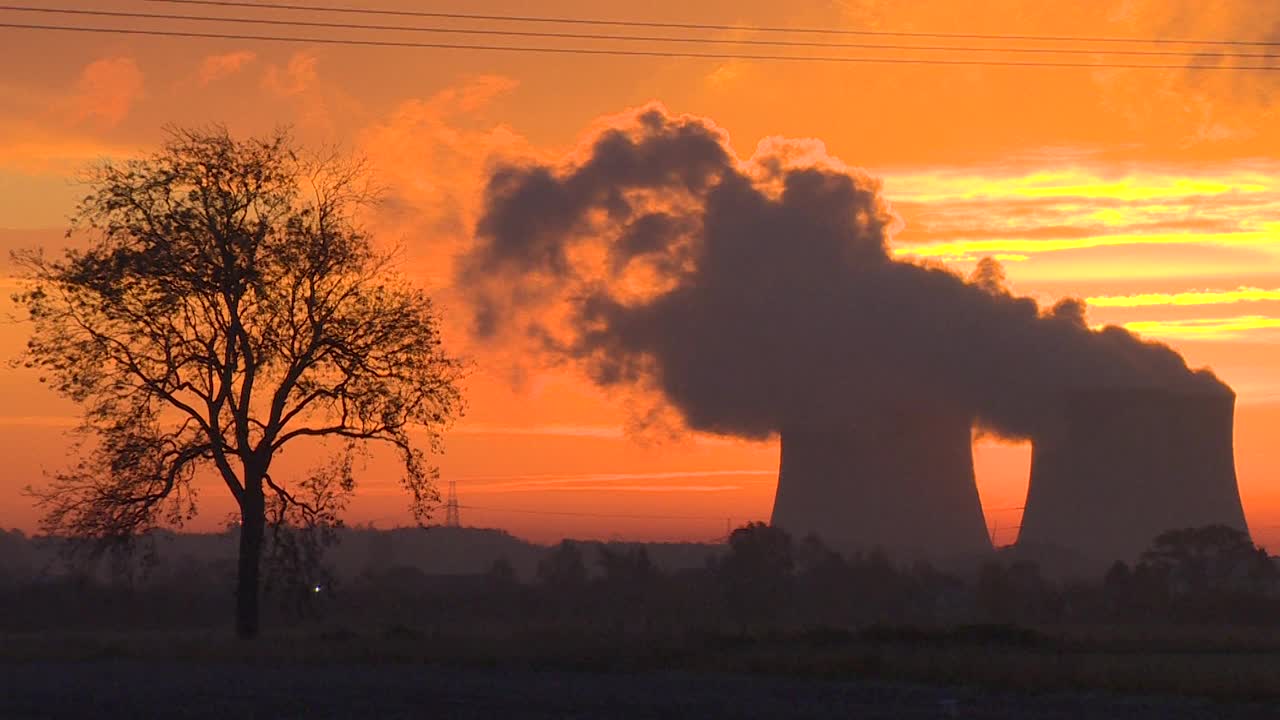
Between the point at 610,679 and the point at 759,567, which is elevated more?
the point at 759,567

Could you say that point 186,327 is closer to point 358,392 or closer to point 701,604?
point 358,392

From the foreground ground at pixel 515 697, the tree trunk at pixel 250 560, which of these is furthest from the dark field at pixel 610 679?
the tree trunk at pixel 250 560

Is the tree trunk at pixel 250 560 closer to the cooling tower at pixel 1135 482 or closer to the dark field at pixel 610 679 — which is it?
the dark field at pixel 610 679

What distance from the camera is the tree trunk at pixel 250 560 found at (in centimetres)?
2272

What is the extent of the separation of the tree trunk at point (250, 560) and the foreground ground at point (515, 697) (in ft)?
16.6

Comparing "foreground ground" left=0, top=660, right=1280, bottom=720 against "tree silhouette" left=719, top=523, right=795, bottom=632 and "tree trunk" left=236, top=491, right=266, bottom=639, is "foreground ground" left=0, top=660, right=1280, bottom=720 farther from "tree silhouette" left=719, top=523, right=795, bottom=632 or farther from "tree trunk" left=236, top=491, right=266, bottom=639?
"tree silhouette" left=719, top=523, right=795, bottom=632

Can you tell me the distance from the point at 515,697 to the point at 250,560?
9.77 m

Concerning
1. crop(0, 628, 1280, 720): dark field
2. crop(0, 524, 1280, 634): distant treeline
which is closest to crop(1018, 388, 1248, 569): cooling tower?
crop(0, 524, 1280, 634): distant treeline

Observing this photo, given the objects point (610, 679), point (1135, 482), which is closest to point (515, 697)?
point (610, 679)

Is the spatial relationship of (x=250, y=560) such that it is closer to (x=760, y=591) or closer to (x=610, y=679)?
(x=610, y=679)

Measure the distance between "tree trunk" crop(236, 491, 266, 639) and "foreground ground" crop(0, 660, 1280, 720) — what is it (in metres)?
5.07

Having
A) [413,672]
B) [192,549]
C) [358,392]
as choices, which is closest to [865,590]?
[358,392]

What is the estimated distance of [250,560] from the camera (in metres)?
22.9

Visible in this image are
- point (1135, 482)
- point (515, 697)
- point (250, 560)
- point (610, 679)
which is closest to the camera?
point (515, 697)
